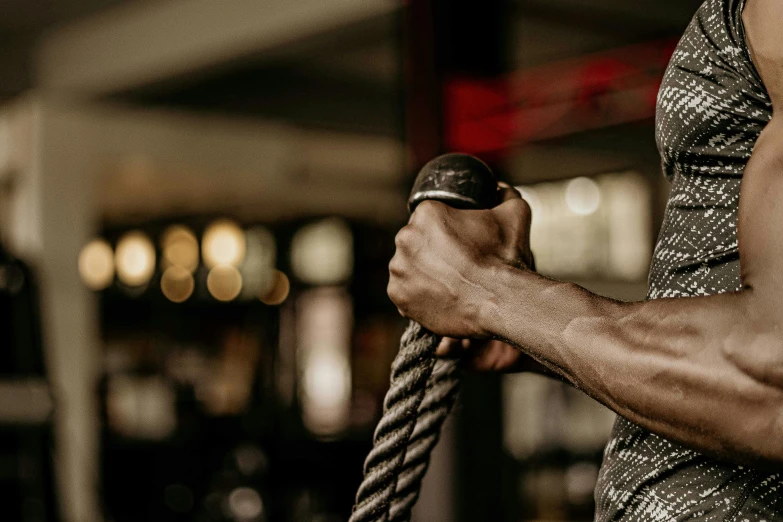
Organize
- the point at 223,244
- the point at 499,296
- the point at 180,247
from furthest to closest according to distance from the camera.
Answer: the point at 180,247 → the point at 223,244 → the point at 499,296

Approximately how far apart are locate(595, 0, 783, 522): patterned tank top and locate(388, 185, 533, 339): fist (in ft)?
0.44

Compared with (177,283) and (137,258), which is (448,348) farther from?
(177,283)

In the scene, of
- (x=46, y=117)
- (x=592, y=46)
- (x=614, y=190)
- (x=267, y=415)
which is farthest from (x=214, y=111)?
(x=614, y=190)

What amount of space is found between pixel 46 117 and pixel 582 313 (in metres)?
5.54

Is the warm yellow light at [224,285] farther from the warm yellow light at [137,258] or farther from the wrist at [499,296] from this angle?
the wrist at [499,296]

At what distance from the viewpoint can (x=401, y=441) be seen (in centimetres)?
85

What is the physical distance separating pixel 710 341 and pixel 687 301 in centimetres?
4

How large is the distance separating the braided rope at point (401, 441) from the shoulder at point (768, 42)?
342 mm

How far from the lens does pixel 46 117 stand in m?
5.69

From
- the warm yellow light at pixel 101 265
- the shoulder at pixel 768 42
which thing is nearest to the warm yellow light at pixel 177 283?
the warm yellow light at pixel 101 265

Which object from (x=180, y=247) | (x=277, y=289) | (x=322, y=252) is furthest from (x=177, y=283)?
(x=322, y=252)

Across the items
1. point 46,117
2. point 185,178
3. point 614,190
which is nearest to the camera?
point 46,117

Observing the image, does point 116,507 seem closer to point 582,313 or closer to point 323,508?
point 323,508

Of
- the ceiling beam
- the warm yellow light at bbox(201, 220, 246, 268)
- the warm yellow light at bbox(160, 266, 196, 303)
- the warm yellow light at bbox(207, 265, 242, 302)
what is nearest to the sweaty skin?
the ceiling beam
